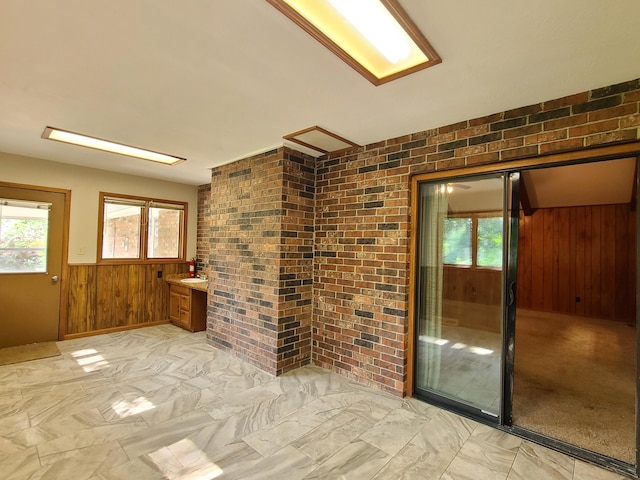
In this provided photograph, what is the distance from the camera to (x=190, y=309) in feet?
15.5

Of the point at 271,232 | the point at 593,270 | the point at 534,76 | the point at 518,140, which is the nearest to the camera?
the point at 534,76

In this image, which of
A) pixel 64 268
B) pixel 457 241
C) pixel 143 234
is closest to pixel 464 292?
pixel 457 241

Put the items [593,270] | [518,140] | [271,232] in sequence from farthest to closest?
[593,270], [271,232], [518,140]

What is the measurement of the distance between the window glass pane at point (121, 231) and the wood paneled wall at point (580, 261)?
27.2 ft

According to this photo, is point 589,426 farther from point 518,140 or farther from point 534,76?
point 534,76

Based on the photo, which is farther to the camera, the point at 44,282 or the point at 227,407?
the point at 44,282

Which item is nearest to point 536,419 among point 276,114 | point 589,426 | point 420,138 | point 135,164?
point 589,426

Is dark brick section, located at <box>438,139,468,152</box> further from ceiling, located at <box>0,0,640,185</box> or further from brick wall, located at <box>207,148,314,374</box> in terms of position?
brick wall, located at <box>207,148,314,374</box>

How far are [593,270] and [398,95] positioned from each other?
6.93 meters

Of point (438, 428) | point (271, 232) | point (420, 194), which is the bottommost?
point (438, 428)

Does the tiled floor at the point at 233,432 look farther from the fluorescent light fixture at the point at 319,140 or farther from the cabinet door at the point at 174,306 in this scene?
the fluorescent light fixture at the point at 319,140

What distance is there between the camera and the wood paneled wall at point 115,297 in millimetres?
4355

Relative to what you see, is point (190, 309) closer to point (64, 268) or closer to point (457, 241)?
point (64, 268)

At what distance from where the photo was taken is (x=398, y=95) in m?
2.09
